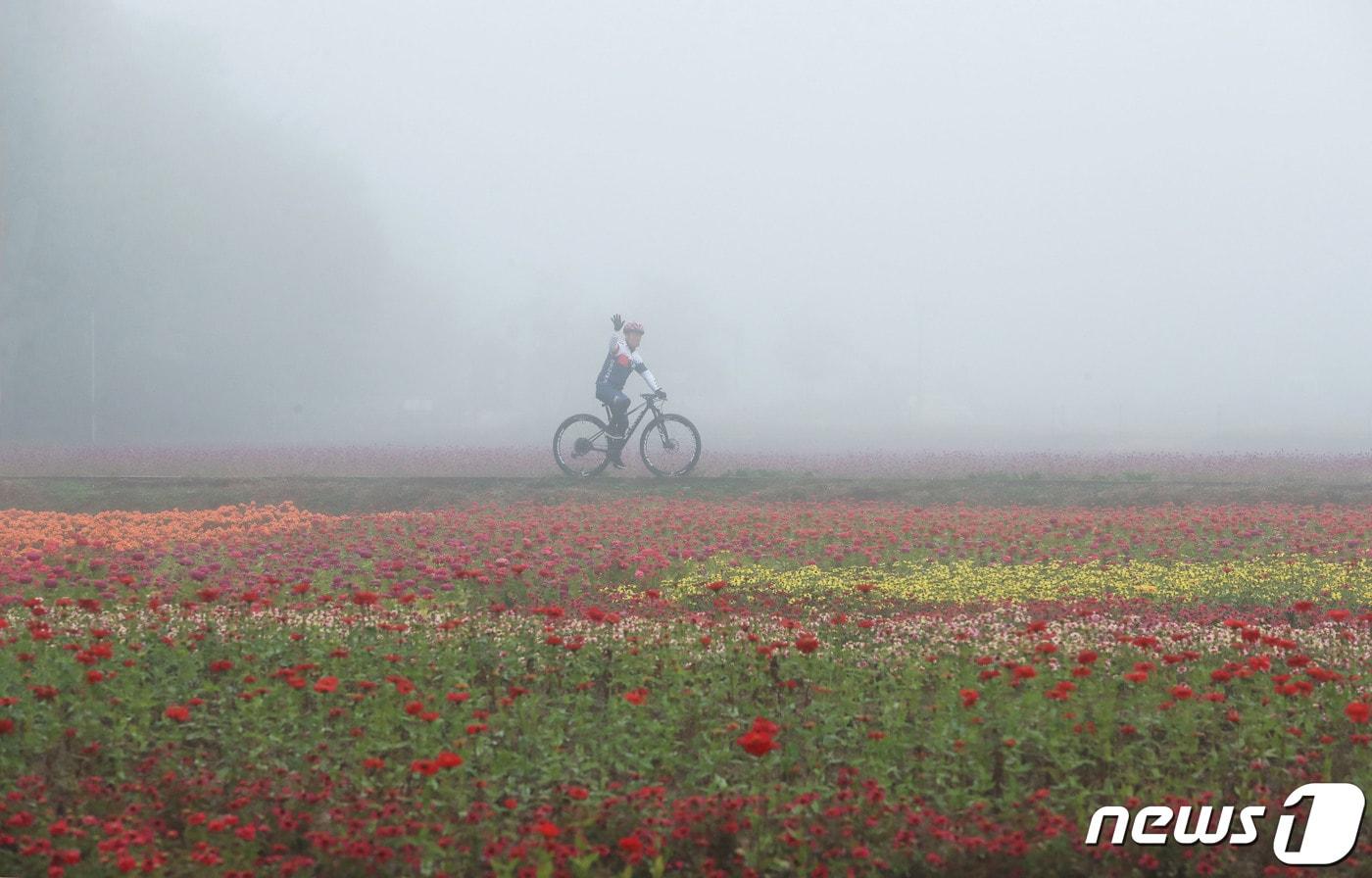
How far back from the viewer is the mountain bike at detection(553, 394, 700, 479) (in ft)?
52.5

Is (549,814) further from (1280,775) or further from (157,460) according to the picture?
(157,460)

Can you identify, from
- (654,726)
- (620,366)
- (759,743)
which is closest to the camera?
(759,743)

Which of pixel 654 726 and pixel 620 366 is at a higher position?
pixel 620 366

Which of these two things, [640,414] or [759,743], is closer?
[759,743]

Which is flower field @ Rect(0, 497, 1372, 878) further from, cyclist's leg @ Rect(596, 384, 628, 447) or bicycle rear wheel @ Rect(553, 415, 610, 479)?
bicycle rear wheel @ Rect(553, 415, 610, 479)

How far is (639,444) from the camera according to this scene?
52.8 feet

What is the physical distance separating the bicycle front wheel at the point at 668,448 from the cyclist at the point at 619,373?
1.25ft

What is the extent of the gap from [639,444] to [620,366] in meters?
1.14

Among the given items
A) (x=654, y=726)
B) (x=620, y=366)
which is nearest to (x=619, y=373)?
(x=620, y=366)

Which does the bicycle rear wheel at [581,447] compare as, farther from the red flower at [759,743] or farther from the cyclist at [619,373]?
the red flower at [759,743]

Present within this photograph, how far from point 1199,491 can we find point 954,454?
25.2 ft

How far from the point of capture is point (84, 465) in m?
20.2

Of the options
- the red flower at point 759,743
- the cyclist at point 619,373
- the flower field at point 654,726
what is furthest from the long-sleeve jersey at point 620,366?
Result: the red flower at point 759,743

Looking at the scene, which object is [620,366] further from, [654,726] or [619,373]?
[654,726]
